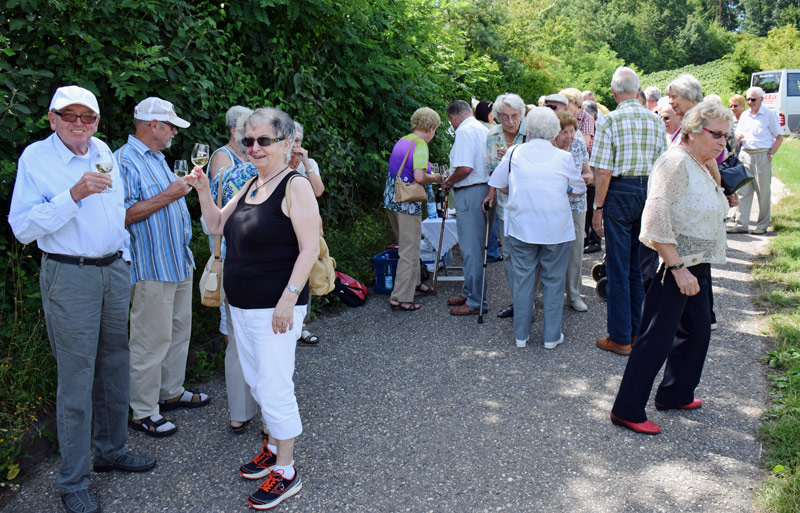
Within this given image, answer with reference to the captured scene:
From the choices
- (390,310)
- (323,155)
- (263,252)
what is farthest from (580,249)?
(263,252)

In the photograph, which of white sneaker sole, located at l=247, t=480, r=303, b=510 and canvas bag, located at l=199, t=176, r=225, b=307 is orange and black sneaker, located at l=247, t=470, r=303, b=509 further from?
canvas bag, located at l=199, t=176, r=225, b=307

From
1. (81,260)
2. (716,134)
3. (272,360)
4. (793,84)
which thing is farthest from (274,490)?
(793,84)

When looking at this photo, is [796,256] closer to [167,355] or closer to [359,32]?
[359,32]

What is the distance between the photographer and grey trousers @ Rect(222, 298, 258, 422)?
416 cm

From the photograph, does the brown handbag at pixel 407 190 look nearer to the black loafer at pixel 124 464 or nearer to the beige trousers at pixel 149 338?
the beige trousers at pixel 149 338

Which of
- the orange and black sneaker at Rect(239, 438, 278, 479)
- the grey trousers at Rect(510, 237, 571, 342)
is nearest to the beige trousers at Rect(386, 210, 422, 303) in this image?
the grey trousers at Rect(510, 237, 571, 342)

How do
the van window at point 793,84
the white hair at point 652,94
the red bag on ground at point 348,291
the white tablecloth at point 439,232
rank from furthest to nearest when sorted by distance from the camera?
the van window at point 793,84 → the white hair at point 652,94 → the white tablecloth at point 439,232 → the red bag on ground at point 348,291

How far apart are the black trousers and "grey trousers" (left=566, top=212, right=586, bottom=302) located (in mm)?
2332

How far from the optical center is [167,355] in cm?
462

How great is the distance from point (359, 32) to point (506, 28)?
11.6 meters

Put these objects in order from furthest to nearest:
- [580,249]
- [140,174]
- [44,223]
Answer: [580,249]
[140,174]
[44,223]

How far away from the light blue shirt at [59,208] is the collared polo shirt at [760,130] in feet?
32.5

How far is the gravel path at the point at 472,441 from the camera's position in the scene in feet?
11.5

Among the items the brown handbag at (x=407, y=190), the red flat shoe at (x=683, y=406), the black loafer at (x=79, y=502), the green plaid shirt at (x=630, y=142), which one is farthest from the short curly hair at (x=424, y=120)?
the black loafer at (x=79, y=502)
